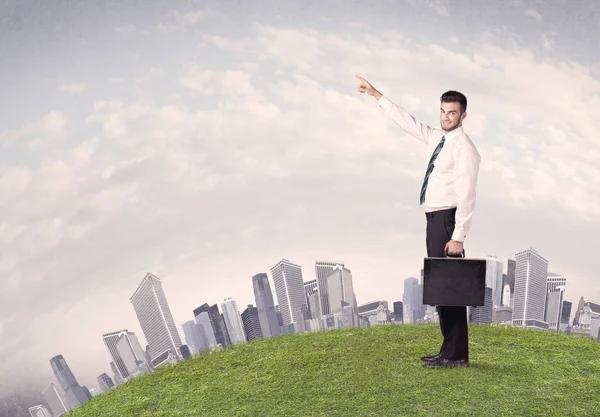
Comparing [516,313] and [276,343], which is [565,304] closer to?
[516,313]

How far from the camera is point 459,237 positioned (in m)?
5.35

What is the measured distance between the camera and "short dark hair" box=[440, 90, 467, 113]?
555 cm

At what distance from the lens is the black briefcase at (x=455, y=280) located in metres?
5.41

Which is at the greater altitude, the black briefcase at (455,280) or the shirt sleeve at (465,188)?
the shirt sleeve at (465,188)

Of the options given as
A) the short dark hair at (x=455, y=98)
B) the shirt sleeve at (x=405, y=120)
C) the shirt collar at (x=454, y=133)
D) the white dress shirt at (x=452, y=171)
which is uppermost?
the short dark hair at (x=455, y=98)

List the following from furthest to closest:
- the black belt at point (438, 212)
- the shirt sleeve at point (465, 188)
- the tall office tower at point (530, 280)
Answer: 1. the tall office tower at point (530, 280)
2. the black belt at point (438, 212)
3. the shirt sleeve at point (465, 188)

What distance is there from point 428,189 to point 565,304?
5.01 metres

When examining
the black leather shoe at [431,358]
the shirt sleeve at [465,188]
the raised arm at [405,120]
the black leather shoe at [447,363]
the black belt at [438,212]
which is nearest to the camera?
the shirt sleeve at [465,188]

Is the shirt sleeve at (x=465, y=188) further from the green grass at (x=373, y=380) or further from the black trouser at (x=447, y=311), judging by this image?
the green grass at (x=373, y=380)

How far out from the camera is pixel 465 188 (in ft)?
17.5

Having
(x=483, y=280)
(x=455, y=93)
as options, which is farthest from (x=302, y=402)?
(x=455, y=93)

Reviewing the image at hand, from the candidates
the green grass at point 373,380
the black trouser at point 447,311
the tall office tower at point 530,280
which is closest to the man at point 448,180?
the black trouser at point 447,311

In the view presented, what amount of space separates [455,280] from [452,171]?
0.82m

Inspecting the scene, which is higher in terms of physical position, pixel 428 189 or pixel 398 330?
pixel 428 189
